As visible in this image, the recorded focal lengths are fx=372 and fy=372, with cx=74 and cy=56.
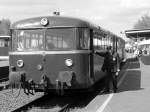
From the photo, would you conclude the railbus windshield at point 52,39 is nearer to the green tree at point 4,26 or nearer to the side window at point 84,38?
the side window at point 84,38

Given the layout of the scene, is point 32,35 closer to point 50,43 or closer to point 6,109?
point 50,43

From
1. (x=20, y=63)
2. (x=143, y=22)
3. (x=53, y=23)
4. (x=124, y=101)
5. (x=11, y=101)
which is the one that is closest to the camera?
(x=124, y=101)

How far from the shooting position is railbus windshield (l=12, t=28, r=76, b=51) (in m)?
11.0

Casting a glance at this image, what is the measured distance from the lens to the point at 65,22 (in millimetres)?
11000

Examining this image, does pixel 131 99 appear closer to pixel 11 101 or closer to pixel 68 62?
pixel 68 62

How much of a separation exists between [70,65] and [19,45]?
70.3 inches

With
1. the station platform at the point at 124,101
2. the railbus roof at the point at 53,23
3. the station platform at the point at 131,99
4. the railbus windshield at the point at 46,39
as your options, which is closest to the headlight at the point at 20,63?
the railbus windshield at the point at 46,39

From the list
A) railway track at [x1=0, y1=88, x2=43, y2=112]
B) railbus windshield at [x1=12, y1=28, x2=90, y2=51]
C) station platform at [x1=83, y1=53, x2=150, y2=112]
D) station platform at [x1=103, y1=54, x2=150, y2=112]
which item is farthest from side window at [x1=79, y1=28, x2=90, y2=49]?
railway track at [x1=0, y1=88, x2=43, y2=112]

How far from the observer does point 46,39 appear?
1112 cm

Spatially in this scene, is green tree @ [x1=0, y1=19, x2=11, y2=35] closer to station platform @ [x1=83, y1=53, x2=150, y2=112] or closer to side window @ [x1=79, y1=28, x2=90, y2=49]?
station platform @ [x1=83, y1=53, x2=150, y2=112]

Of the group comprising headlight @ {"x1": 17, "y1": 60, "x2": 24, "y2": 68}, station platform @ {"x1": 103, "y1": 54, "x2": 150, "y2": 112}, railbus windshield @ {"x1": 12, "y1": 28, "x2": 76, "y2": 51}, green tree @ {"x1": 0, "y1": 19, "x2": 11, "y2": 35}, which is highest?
green tree @ {"x1": 0, "y1": 19, "x2": 11, "y2": 35}

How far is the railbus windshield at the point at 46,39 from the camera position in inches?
434

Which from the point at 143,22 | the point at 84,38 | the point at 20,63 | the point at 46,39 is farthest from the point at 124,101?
the point at 143,22

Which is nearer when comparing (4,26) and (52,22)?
(52,22)
